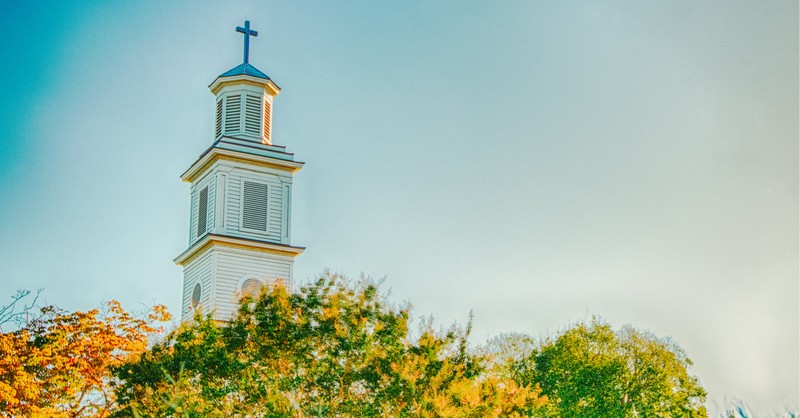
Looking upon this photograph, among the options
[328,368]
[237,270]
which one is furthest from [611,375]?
[328,368]

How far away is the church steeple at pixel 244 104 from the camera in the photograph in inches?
1794

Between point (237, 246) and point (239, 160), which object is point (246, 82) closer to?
point (239, 160)

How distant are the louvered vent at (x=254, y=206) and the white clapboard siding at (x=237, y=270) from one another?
1293mm

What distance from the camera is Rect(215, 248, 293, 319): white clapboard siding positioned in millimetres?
41750

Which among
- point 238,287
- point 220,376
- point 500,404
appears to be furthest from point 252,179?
point 500,404

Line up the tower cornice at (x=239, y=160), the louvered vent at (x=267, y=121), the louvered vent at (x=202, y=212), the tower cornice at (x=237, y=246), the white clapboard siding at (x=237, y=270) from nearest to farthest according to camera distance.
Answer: the white clapboard siding at (x=237, y=270) → the tower cornice at (x=237, y=246) → the tower cornice at (x=239, y=160) → the louvered vent at (x=202, y=212) → the louvered vent at (x=267, y=121)

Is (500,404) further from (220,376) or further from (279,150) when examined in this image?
(279,150)

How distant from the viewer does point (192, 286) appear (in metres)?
43.8

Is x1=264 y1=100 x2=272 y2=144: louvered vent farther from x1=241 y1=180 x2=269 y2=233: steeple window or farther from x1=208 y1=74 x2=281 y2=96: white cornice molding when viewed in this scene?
→ x1=241 y1=180 x2=269 y2=233: steeple window

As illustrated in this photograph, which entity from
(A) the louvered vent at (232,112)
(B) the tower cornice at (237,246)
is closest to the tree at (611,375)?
(B) the tower cornice at (237,246)

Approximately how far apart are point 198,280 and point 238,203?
3446 millimetres

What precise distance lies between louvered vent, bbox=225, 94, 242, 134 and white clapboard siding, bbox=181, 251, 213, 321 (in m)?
5.78

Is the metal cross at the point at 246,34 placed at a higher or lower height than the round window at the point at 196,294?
higher

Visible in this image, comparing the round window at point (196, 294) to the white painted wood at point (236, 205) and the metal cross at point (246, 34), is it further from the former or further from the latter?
the metal cross at point (246, 34)
